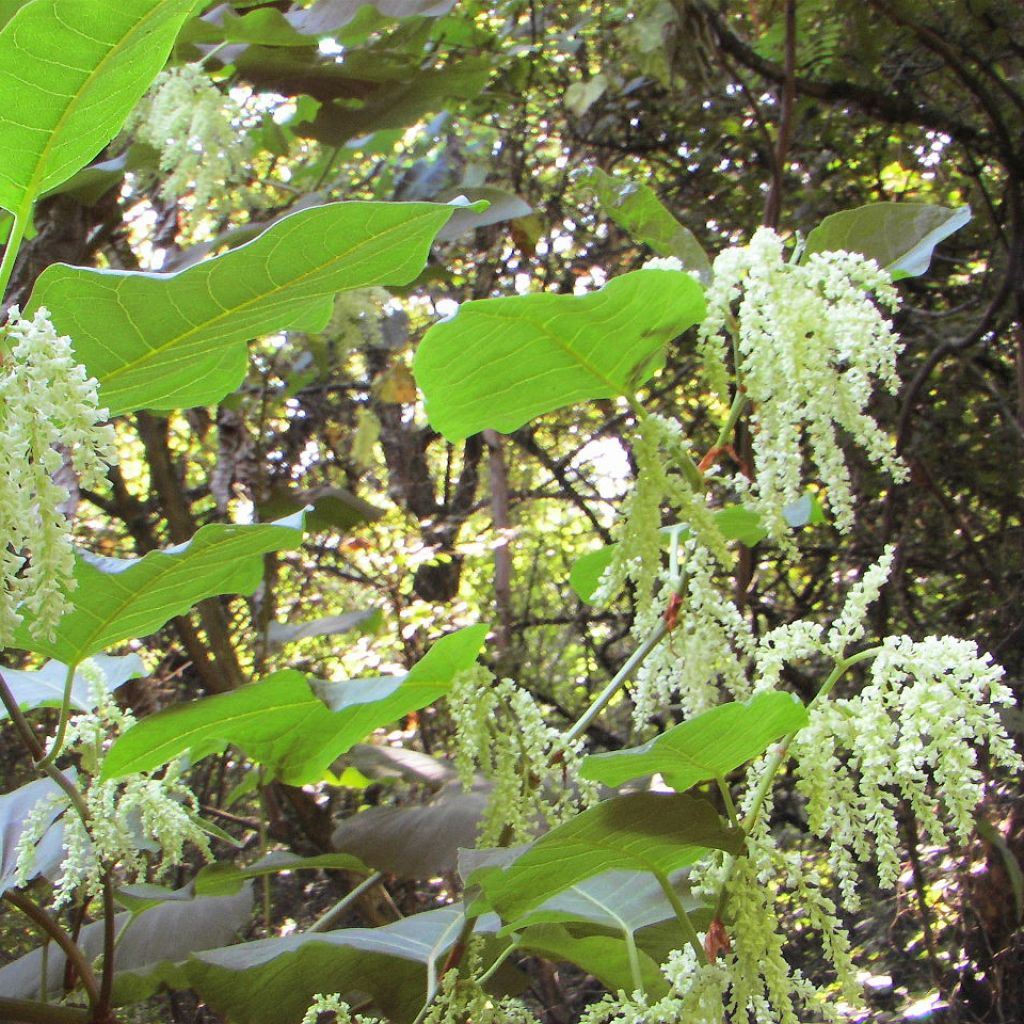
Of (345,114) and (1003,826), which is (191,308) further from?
(1003,826)

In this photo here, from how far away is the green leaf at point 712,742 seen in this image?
0.73 metres

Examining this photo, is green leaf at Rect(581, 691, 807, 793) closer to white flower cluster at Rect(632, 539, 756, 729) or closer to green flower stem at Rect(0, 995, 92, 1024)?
white flower cluster at Rect(632, 539, 756, 729)

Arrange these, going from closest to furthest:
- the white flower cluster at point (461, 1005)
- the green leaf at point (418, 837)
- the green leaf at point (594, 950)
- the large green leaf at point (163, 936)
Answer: the white flower cluster at point (461, 1005) → the green leaf at point (594, 950) → the large green leaf at point (163, 936) → the green leaf at point (418, 837)

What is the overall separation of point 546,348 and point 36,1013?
0.73 meters

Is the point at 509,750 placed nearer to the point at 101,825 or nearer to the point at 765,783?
the point at 765,783

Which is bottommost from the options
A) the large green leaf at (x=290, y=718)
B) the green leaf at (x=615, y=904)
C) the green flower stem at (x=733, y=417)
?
the green leaf at (x=615, y=904)

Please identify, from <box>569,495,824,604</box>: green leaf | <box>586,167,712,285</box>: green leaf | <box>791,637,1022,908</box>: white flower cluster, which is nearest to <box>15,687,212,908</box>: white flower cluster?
<box>569,495,824,604</box>: green leaf

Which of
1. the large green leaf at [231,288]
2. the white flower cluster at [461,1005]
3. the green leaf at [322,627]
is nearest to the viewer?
the large green leaf at [231,288]

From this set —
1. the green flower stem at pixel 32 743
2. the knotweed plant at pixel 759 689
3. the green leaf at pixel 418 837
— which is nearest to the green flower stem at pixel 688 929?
the knotweed plant at pixel 759 689

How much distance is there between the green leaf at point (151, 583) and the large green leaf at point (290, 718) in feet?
0.28

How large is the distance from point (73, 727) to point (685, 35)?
2.00 metres

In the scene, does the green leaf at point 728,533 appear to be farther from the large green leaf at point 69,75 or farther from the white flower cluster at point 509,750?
the large green leaf at point 69,75

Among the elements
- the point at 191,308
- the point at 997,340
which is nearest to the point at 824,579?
the point at 997,340

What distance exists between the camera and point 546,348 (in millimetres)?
844
